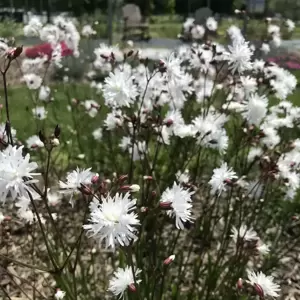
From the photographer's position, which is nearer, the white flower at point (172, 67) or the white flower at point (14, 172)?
the white flower at point (14, 172)

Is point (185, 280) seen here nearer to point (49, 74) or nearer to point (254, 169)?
point (254, 169)

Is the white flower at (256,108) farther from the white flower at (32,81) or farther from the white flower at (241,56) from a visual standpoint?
the white flower at (32,81)

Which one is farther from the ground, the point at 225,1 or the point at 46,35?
the point at 46,35

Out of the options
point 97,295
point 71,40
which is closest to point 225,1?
point 71,40

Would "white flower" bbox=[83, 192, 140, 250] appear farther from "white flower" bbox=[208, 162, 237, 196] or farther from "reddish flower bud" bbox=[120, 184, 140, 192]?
"white flower" bbox=[208, 162, 237, 196]

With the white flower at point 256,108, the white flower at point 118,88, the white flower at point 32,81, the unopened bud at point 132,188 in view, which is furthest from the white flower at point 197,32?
the unopened bud at point 132,188

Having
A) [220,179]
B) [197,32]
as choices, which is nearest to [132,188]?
[220,179]

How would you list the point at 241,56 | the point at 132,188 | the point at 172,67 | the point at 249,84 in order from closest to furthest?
the point at 132,188, the point at 241,56, the point at 172,67, the point at 249,84

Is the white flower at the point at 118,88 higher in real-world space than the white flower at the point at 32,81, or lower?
higher

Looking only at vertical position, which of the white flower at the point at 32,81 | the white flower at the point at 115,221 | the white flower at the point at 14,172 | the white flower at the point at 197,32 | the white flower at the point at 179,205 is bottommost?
the white flower at the point at 32,81

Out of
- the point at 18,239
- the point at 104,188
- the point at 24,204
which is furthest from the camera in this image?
the point at 18,239

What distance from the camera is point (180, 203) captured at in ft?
4.96

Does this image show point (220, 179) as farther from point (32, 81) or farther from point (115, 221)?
point (32, 81)

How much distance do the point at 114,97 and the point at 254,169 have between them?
1970 millimetres
